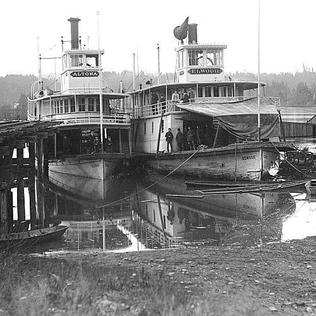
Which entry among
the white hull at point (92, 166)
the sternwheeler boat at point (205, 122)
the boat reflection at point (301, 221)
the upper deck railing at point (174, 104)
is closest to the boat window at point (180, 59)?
the sternwheeler boat at point (205, 122)

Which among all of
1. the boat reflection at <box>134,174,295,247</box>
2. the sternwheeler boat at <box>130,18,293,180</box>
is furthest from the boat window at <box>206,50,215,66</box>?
the boat reflection at <box>134,174,295,247</box>

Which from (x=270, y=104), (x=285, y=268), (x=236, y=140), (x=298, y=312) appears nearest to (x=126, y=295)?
(x=298, y=312)

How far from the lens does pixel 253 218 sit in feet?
59.8

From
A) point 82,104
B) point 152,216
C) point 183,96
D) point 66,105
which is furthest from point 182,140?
A: point 152,216

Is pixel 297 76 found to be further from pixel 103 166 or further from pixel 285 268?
pixel 285 268

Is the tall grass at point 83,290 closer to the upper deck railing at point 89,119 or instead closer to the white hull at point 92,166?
the white hull at point 92,166

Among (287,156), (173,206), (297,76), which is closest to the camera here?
(173,206)

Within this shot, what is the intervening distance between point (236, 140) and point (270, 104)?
340cm

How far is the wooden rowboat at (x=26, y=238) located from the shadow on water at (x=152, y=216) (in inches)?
7.7

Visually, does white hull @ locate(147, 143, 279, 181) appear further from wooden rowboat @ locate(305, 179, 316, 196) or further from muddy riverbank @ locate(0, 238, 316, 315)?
muddy riverbank @ locate(0, 238, 316, 315)

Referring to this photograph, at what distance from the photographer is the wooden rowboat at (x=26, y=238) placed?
44.1 feet

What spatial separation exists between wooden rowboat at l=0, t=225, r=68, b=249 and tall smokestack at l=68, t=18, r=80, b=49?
2494 cm

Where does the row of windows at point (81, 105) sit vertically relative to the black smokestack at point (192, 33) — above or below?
below

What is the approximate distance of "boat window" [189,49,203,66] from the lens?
121 feet
